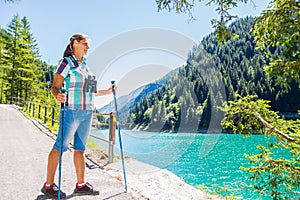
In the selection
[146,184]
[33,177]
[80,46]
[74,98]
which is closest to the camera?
[74,98]

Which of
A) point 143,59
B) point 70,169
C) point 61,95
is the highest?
point 143,59

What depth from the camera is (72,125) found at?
2.62 meters

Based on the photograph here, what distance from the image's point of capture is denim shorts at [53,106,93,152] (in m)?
2.58

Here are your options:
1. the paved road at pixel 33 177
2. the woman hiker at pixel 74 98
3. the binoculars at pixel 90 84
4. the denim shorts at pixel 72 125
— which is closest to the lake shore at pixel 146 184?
the paved road at pixel 33 177

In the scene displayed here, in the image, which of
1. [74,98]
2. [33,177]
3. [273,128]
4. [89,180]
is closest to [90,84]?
[74,98]

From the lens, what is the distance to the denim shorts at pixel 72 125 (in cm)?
258

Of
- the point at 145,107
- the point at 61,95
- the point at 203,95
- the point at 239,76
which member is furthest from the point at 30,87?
the point at 239,76

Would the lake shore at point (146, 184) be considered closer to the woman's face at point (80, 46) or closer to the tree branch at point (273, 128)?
the tree branch at point (273, 128)

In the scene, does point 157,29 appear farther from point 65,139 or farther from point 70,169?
point 65,139

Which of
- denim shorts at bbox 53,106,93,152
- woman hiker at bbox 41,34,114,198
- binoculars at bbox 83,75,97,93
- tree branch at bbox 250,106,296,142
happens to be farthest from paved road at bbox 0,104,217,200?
tree branch at bbox 250,106,296,142

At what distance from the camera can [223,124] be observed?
4.43 m

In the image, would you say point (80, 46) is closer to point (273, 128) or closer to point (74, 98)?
Result: point (74, 98)

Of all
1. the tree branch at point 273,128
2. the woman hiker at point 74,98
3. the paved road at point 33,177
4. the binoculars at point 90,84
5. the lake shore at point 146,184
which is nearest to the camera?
the woman hiker at point 74,98

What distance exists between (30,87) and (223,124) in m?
37.1
